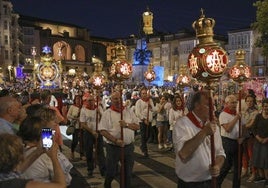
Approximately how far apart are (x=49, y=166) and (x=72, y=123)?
8104mm

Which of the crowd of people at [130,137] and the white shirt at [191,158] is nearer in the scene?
the crowd of people at [130,137]

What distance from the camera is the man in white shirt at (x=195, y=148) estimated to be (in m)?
4.64

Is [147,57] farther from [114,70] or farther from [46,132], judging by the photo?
[46,132]

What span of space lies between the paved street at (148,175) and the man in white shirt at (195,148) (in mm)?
3925

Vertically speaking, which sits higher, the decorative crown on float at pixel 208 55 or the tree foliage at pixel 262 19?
the tree foliage at pixel 262 19

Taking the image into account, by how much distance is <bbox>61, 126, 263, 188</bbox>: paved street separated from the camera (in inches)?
347

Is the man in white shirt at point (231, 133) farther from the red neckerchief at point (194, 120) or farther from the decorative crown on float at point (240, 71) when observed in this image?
the red neckerchief at point (194, 120)

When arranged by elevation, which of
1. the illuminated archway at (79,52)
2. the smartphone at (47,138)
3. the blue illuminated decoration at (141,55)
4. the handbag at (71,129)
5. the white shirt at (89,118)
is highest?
the illuminated archway at (79,52)

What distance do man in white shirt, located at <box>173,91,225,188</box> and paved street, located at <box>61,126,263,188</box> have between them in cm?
392

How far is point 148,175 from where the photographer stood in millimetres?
9664

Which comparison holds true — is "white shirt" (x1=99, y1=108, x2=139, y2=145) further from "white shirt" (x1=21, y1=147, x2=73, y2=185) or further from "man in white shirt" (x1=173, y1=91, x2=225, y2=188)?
"white shirt" (x1=21, y1=147, x2=73, y2=185)

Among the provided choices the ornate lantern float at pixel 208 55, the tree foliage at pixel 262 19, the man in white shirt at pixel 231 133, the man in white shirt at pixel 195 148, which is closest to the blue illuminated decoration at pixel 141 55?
the tree foliage at pixel 262 19

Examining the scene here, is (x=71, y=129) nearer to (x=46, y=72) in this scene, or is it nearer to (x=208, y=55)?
(x=46, y=72)

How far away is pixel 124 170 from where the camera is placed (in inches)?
291
